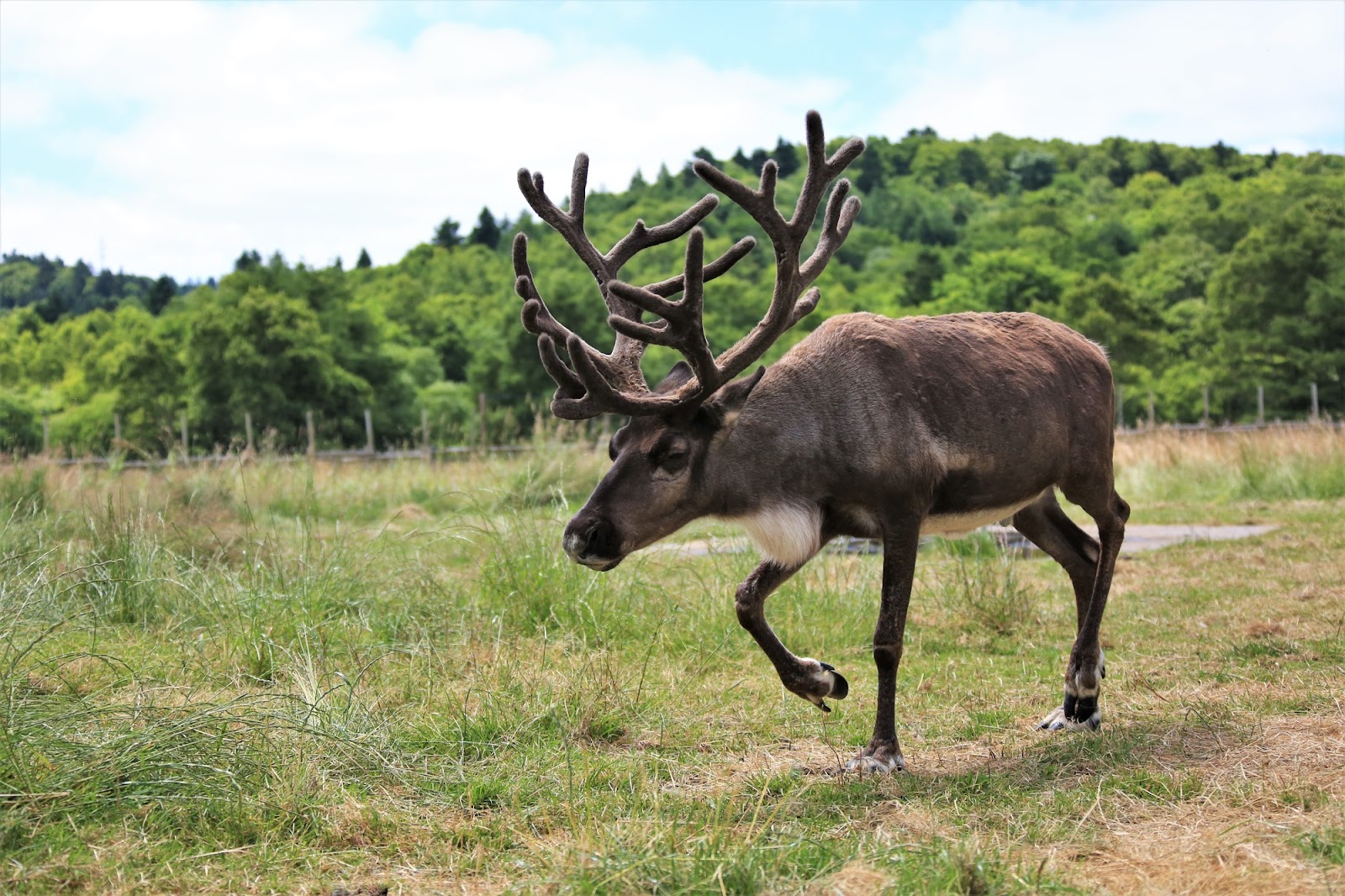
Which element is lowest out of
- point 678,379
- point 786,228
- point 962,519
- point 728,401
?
point 962,519

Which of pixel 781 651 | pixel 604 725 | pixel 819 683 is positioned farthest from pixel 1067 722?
pixel 604 725

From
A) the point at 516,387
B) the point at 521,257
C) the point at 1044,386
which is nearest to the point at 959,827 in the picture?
the point at 1044,386

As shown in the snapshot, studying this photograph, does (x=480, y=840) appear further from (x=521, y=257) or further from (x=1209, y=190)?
(x=1209, y=190)

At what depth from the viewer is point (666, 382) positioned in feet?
19.0

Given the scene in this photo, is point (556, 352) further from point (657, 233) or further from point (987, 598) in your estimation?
point (987, 598)

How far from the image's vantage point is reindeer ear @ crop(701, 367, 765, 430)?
18.0 ft

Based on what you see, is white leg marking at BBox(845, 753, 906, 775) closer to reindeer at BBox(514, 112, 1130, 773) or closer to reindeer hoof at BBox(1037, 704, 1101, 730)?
reindeer at BBox(514, 112, 1130, 773)

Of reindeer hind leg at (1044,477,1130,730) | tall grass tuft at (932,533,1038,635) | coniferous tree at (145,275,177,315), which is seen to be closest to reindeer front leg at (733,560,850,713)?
reindeer hind leg at (1044,477,1130,730)

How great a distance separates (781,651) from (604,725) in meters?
0.95

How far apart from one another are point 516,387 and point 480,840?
180 ft

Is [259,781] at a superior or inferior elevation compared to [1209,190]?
inferior

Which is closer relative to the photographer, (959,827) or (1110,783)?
(959,827)

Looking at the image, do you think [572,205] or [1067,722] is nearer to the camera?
[1067,722]

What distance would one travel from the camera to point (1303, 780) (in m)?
4.39
